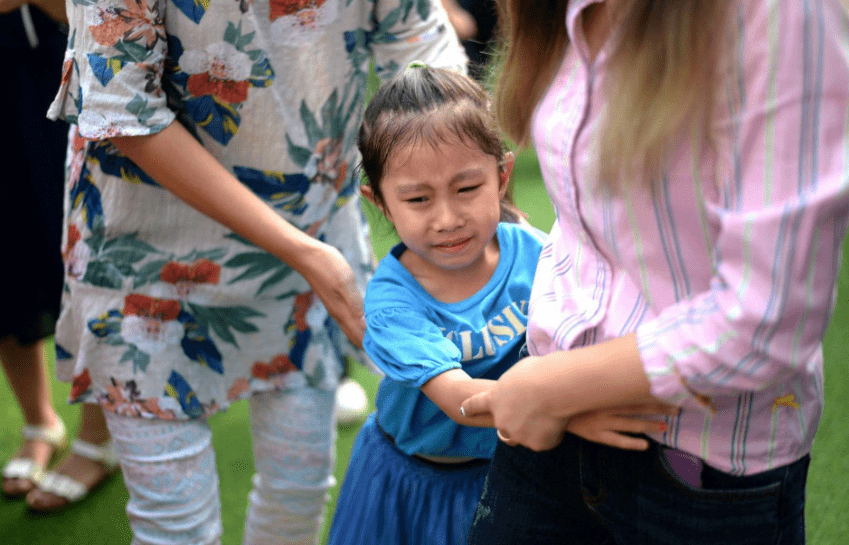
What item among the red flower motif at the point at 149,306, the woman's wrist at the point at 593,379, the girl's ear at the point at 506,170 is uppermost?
the girl's ear at the point at 506,170

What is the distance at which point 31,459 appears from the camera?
231cm

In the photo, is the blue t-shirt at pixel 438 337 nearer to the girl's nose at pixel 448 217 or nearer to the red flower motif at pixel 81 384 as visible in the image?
the girl's nose at pixel 448 217

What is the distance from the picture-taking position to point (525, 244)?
1.33 m

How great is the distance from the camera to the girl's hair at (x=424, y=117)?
3.90ft

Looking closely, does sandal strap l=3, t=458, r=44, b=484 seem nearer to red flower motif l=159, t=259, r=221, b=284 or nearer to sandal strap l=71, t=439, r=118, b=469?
sandal strap l=71, t=439, r=118, b=469

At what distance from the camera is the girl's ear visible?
1.27m

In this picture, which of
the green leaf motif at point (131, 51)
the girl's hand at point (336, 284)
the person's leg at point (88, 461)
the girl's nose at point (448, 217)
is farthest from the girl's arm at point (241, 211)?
the person's leg at point (88, 461)

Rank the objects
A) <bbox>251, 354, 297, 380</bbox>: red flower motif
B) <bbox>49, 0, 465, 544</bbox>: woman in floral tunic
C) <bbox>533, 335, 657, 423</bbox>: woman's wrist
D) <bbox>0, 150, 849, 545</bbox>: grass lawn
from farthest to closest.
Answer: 1. <bbox>0, 150, 849, 545</bbox>: grass lawn
2. <bbox>251, 354, 297, 380</bbox>: red flower motif
3. <bbox>49, 0, 465, 544</bbox>: woman in floral tunic
4. <bbox>533, 335, 657, 423</bbox>: woman's wrist

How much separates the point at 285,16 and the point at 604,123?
0.73 meters

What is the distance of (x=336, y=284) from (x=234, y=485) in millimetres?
1199

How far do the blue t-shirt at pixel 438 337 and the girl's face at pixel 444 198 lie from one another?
0.06 metres

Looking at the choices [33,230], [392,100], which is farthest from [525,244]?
[33,230]

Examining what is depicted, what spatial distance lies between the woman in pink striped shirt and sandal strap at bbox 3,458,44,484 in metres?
1.69

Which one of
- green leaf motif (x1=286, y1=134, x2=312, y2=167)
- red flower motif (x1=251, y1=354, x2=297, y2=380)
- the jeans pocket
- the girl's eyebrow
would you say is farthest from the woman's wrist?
red flower motif (x1=251, y1=354, x2=297, y2=380)
